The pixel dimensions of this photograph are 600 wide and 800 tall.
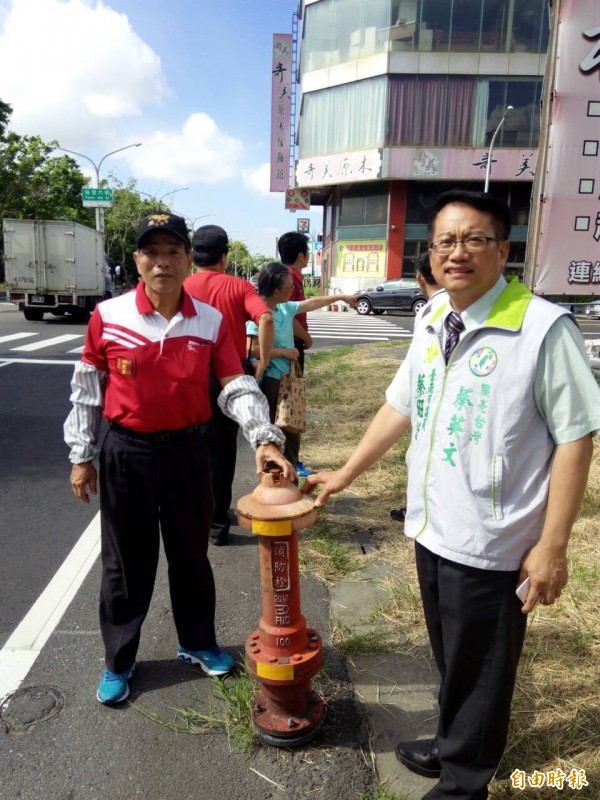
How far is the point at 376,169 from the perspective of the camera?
96.4ft

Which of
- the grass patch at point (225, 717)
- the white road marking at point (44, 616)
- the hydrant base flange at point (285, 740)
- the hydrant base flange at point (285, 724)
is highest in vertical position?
the hydrant base flange at point (285, 724)

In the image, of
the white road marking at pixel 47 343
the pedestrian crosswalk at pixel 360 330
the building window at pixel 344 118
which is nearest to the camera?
the white road marking at pixel 47 343

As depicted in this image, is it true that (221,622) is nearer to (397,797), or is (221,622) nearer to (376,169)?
(397,797)

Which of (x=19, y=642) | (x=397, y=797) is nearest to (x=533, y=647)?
(x=397, y=797)

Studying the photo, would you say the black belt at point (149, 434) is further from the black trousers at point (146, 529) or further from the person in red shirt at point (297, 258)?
the person in red shirt at point (297, 258)

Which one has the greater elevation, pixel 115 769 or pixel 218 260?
pixel 218 260

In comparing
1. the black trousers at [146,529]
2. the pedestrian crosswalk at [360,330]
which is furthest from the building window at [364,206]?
the black trousers at [146,529]

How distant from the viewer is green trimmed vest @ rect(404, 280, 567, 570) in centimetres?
159

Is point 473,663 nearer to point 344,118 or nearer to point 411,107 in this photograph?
point 411,107

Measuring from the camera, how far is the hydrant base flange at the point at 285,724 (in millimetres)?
2219

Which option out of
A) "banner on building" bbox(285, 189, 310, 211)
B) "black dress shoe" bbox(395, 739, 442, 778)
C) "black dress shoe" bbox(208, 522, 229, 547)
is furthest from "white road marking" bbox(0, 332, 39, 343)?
"banner on building" bbox(285, 189, 310, 211)

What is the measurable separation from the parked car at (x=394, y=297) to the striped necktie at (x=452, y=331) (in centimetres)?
2236

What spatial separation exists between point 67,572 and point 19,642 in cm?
71

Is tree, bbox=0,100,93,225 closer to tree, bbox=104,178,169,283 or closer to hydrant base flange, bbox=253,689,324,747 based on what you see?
tree, bbox=104,178,169,283
